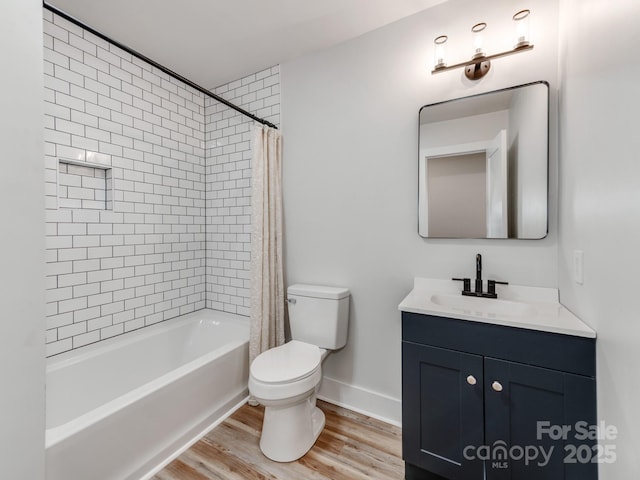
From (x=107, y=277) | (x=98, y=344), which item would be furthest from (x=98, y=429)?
(x=107, y=277)

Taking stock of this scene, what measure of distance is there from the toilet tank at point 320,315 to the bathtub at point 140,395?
461mm

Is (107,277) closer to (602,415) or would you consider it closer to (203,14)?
(203,14)

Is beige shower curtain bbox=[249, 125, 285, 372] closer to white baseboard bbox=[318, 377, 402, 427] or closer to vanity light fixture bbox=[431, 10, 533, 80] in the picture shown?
white baseboard bbox=[318, 377, 402, 427]

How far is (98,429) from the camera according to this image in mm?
1297

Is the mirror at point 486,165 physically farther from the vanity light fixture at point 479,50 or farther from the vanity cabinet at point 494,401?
the vanity cabinet at point 494,401

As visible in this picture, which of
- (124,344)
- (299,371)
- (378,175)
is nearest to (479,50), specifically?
(378,175)

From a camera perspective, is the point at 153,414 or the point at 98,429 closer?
the point at 98,429

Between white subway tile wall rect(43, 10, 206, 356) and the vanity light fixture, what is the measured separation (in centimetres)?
210

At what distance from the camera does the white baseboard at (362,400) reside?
1.90 meters

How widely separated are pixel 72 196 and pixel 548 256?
9.25ft

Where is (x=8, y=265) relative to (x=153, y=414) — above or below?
above

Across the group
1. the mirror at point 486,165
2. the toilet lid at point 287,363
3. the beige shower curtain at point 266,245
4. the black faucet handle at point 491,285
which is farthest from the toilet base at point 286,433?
the mirror at point 486,165

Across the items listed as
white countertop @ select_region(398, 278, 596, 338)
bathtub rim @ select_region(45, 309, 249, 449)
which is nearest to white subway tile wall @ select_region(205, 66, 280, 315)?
bathtub rim @ select_region(45, 309, 249, 449)

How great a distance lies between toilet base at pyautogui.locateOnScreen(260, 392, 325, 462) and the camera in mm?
1598
